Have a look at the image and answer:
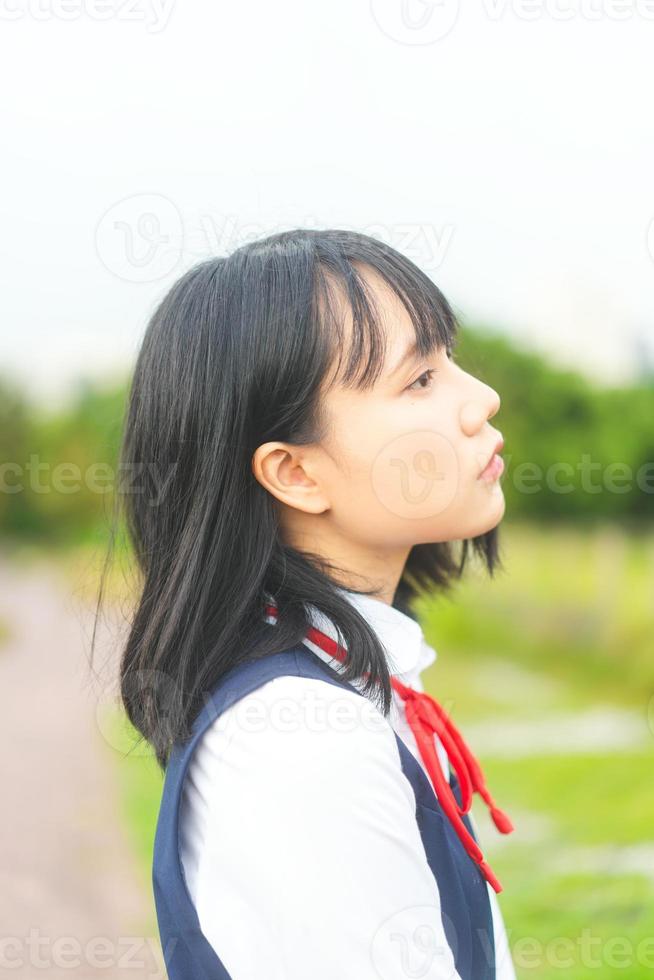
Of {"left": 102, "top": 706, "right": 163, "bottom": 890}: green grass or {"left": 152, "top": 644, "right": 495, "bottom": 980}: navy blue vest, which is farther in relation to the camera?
{"left": 102, "top": 706, "right": 163, "bottom": 890}: green grass

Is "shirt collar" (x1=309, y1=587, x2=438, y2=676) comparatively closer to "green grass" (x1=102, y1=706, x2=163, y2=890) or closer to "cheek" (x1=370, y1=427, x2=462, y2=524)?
"cheek" (x1=370, y1=427, x2=462, y2=524)

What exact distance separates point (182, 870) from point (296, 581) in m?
0.37

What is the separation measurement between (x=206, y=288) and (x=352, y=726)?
1.97ft

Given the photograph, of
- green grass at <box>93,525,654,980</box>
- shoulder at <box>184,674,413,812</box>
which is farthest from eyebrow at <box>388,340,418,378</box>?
green grass at <box>93,525,654,980</box>

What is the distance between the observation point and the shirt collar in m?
1.33

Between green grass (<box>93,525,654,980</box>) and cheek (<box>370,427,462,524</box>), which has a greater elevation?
cheek (<box>370,427,462,524</box>)

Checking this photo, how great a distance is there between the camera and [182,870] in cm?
117

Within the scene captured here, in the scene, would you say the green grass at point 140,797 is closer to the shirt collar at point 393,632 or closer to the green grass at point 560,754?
the green grass at point 560,754

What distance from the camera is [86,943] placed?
125 inches

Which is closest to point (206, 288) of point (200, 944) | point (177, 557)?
point (177, 557)

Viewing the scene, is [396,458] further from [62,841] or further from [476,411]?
[62,841]

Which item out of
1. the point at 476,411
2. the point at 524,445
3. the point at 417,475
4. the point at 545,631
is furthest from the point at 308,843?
the point at 524,445

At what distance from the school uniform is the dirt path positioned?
2.23ft

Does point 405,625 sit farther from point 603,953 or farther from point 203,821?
point 603,953
